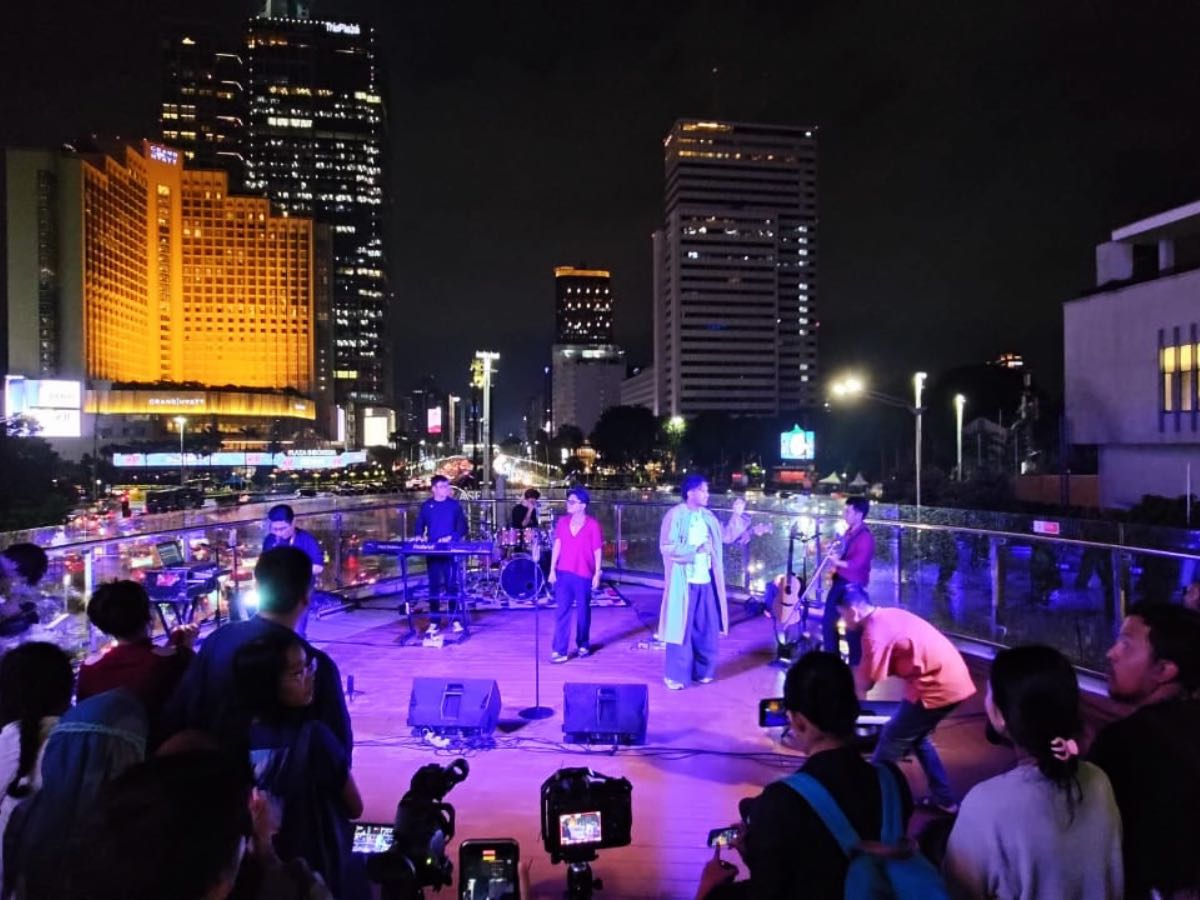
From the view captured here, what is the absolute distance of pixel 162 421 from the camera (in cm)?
10531

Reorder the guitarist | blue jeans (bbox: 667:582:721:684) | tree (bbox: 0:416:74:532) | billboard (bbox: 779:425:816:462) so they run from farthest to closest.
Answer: billboard (bbox: 779:425:816:462) → tree (bbox: 0:416:74:532) → blue jeans (bbox: 667:582:721:684) → the guitarist

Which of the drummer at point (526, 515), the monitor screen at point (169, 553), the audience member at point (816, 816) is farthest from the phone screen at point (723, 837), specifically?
the drummer at point (526, 515)

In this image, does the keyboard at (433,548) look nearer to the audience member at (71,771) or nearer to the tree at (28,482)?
the audience member at (71,771)

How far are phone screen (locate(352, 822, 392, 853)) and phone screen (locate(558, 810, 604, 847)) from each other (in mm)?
598

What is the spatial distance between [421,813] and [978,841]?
62.4 inches

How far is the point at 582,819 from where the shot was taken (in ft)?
10.00

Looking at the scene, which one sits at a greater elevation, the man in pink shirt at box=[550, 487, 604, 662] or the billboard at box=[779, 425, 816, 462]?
the billboard at box=[779, 425, 816, 462]

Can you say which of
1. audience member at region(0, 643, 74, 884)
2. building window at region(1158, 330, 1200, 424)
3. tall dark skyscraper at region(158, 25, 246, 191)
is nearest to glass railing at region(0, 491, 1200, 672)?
audience member at region(0, 643, 74, 884)

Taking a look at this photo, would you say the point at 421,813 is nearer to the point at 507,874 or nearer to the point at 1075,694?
the point at 507,874

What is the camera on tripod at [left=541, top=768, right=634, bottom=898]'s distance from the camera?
9.98 ft

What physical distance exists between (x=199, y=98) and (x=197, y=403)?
65.8 metres

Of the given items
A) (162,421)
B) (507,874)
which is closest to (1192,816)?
(507,874)

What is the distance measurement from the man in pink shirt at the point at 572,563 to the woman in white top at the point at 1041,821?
6053 millimetres

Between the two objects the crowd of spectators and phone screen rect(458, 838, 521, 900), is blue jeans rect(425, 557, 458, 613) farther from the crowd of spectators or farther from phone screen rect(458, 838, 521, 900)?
phone screen rect(458, 838, 521, 900)
